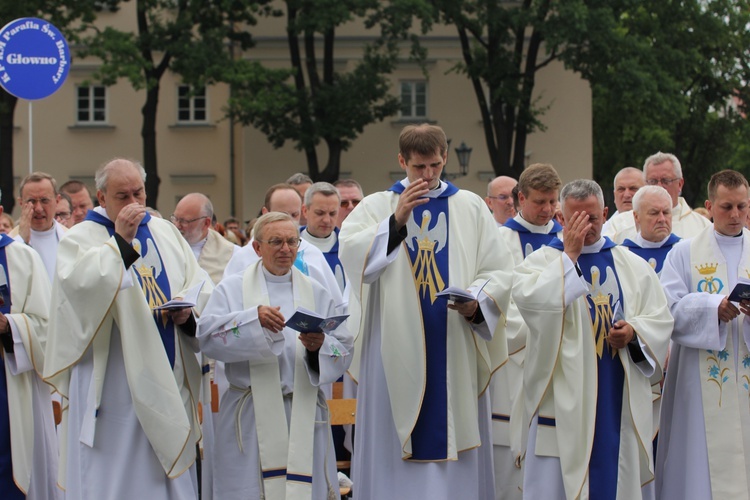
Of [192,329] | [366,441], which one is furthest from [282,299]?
[366,441]

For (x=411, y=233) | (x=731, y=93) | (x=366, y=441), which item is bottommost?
(x=366, y=441)

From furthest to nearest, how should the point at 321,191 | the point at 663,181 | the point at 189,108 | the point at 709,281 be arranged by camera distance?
the point at 189,108 → the point at 663,181 → the point at 321,191 → the point at 709,281

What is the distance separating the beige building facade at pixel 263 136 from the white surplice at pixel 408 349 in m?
26.6

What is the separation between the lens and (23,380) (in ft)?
23.4

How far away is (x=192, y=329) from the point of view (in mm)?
6773

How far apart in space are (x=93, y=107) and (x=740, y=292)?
30.0 m

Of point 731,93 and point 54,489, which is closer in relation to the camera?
point 54,489

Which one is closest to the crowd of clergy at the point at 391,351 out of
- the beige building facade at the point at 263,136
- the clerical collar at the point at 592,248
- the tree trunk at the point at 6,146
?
the clerical collar at the point at 592,248

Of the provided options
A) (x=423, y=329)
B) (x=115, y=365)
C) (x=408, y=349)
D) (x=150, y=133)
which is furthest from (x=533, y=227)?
(x=150, y=133)

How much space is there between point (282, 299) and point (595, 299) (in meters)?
1.91

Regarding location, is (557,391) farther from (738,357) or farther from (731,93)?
(731,93)

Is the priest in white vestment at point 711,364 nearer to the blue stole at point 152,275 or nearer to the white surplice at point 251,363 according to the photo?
the white surplice at point 251,363

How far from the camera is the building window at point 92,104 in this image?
1331 inches

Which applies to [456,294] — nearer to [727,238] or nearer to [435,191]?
[435,191]
